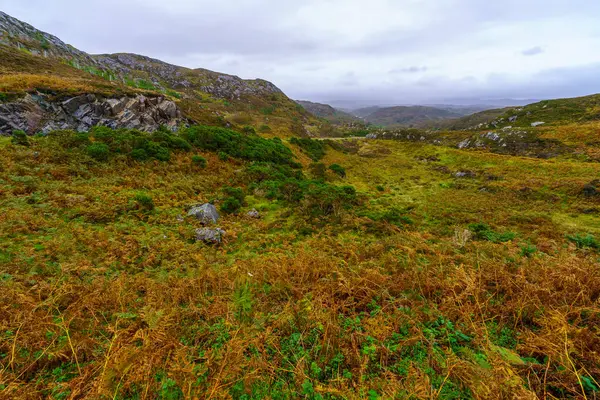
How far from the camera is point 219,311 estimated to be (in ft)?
14.8

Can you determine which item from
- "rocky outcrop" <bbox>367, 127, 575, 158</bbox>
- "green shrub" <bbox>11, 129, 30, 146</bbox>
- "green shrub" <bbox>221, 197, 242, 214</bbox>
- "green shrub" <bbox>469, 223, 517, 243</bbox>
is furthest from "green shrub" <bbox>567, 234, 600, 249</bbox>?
"rocky outcrop" <bbox>367, 127, 575, 158</bbox>

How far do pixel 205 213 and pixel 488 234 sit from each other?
1272cm

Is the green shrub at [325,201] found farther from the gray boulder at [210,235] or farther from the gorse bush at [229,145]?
the gorse bush at [229,145]

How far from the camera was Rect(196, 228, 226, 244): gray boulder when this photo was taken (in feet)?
28.4

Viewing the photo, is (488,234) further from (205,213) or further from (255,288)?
(205,213)

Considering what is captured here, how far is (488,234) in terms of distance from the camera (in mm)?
10977

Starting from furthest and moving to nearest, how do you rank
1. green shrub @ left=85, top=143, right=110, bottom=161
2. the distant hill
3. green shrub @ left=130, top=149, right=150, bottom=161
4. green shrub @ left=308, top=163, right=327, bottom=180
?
the distant hill, green shrub @ left=308, top=163, right=327, bottom=180, green shrub @ left=130, top=149, right=150, bottom=161, green shrub @ left=85, top=143, right=110, bottom=161

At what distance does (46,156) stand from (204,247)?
414 inches

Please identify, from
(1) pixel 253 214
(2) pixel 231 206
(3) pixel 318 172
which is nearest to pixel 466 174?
(3) pixel 318 172

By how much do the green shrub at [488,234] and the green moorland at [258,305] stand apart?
0.09 meters

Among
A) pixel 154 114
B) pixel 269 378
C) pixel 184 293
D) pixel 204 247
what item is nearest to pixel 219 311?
pixel 184 293

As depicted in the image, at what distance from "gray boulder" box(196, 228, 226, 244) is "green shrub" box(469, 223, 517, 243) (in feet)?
36.3

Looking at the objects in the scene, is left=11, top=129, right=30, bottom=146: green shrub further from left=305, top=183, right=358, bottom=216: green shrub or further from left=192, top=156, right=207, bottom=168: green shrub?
left=305, top=183, right=358, bottom=216: green shrub

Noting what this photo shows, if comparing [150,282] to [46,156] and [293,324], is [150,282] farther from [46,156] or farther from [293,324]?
[46,156]
